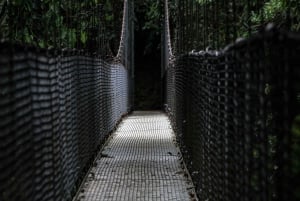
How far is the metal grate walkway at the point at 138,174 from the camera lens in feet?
13.0

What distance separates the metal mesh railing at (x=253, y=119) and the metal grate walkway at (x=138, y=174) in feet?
2.61

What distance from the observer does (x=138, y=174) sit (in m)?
4.74

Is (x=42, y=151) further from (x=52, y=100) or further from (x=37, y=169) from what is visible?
(x=52, y=100)

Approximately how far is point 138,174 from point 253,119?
3.02 m

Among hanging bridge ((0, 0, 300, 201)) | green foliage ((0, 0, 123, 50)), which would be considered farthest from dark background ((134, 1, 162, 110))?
hanging bridge ((0, 0, 300, 201))

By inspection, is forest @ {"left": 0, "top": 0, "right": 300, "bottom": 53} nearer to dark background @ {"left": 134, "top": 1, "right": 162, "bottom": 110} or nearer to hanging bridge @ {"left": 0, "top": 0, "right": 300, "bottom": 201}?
hanging bridge @ {"left": 0, "top": 0, "right": 300, "bottom": 201}

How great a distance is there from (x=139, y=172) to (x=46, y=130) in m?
2.18

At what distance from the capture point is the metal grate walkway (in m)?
3.97

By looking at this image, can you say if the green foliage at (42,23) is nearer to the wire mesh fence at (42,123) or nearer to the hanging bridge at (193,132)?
the hanging bridge at (193,132)

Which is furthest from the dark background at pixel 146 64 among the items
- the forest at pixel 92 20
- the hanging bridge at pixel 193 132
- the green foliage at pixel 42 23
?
the hanging bridge at pixel 193 132

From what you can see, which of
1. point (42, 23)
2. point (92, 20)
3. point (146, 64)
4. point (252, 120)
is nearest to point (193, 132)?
point (42, 23)

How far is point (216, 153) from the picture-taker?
2693 mm

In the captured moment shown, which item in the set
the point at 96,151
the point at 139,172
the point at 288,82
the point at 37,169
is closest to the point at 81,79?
the point at 139,172

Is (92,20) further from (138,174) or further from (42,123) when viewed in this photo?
(42,123)
